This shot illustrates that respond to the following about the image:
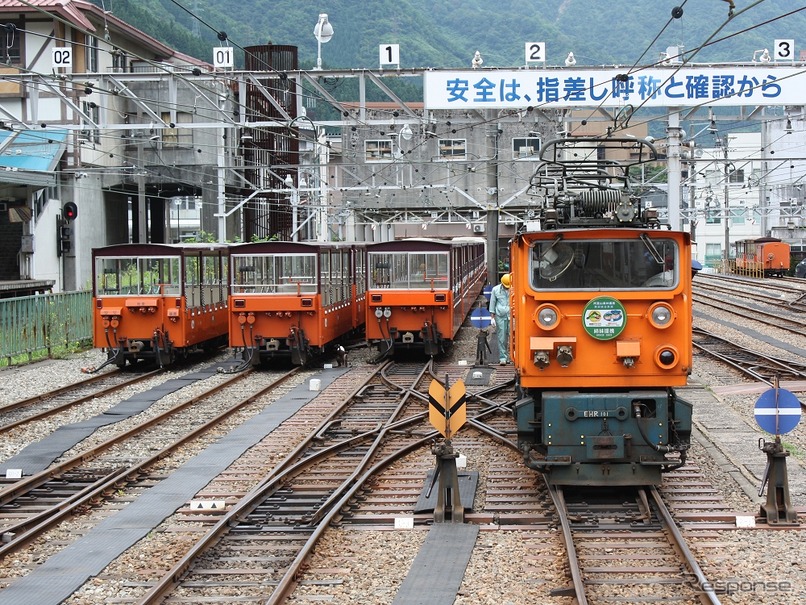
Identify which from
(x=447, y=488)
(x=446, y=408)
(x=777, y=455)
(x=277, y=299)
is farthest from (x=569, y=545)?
(x=277, y=299)

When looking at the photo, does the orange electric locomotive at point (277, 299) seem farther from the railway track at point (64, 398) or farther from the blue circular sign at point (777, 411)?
the blue circular sign at point (777, 411)

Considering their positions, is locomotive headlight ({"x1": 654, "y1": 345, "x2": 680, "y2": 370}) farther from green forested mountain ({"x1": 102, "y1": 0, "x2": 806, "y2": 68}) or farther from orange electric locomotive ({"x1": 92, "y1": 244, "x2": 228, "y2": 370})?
green forested mountain ({"x1": 102, "y1": 0, "x2": 806, "y2": 68})

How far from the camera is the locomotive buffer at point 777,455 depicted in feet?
25.1

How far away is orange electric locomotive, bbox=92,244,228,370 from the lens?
17.9m

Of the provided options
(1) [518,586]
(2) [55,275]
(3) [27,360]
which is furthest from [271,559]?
(2) [55,275]

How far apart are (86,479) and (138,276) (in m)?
8.88

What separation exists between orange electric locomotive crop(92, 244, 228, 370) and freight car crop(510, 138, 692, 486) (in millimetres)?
10803

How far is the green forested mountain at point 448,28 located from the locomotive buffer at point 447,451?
5749 centimetres

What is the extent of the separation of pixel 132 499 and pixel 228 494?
0.84m

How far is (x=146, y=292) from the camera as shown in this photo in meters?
18.1

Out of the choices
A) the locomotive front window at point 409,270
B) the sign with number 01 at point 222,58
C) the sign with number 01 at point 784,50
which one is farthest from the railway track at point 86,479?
the sign with number 01 at point 784,50

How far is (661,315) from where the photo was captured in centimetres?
823

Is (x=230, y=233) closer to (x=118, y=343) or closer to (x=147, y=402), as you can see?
(x=118, y=343)

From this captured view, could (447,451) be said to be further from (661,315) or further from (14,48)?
(14,48)
